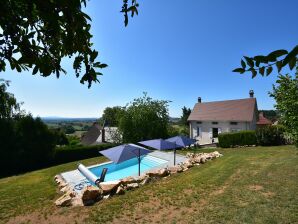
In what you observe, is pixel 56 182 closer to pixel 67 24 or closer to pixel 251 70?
pixel 67 24

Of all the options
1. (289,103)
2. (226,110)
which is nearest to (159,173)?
(289,103)

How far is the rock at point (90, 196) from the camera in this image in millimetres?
11914

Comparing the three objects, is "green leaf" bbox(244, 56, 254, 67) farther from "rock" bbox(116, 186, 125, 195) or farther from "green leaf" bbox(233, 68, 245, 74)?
"rock" bbox(116, 186, 125, 195)

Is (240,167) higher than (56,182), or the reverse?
(240,167)

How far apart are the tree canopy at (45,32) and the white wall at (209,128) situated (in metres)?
39.9

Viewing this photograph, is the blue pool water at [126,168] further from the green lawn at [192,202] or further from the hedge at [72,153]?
the hedge at [72,153]

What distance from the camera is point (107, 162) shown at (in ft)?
83.3

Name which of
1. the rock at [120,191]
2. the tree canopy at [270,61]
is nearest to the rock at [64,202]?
the rock at [120,191]

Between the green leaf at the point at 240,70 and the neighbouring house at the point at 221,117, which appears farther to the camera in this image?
the neighbouring house at the point at 221,117

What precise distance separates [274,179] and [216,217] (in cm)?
526

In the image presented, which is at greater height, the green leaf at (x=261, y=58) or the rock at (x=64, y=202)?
the green leaf at (x=261, y=58)

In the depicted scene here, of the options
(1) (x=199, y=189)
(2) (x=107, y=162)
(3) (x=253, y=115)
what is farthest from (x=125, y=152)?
(3) (x=253, y=115)

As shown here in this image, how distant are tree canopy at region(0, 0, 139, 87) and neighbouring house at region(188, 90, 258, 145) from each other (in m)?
39.2

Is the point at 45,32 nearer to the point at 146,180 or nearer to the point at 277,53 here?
the point at 277,53
